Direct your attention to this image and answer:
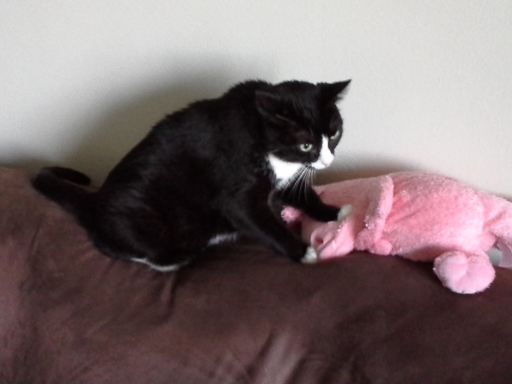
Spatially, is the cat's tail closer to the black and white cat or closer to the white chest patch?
the black and white cat

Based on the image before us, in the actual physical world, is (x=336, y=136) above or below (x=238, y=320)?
above

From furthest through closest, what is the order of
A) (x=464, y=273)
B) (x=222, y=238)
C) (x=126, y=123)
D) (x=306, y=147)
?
(x=126, y=123)
(x=222, y=238)
(x=306, y=147)
(x=464, y=273)

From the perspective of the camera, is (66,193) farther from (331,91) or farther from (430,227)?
(430,227)

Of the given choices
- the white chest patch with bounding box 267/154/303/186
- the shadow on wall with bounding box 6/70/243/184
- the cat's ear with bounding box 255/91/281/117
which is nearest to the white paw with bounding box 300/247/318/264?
the white chest patch with bounding box 267/154/303/186

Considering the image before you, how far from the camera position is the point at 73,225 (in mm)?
1080

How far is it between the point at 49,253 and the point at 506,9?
3.56ft

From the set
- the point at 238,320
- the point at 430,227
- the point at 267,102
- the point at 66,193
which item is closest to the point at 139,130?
the point at 66,193

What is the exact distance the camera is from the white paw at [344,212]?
1.00 meters

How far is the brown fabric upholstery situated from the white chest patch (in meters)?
0.18

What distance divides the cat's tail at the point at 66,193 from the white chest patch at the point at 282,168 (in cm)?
46

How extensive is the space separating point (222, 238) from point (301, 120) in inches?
14.3

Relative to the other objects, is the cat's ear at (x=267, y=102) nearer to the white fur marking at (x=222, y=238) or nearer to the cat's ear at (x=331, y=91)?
the cat's ear at (x=331, y=91)

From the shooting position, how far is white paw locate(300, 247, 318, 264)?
0.96 m

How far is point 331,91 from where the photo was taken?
920mm
